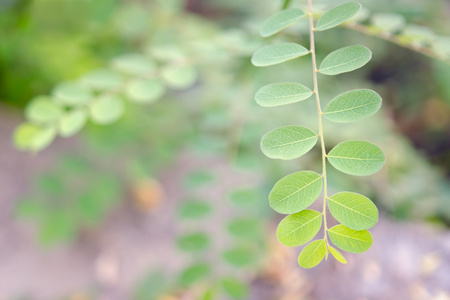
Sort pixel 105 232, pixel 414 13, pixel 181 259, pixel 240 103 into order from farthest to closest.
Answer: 1. pixel 414 13
2. pixel 105 232
3. pixel 181 259
4. pixel 240 103

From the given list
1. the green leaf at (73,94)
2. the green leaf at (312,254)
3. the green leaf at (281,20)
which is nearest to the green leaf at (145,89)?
the green leaf at (73,94)

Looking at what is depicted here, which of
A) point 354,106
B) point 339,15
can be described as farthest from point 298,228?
point 339,15

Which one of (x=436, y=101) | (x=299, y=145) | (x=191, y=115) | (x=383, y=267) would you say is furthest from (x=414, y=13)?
(x=299, y=145)

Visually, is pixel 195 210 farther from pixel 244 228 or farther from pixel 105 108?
pixel 105 108

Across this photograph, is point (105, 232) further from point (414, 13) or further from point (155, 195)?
point (414, 13)

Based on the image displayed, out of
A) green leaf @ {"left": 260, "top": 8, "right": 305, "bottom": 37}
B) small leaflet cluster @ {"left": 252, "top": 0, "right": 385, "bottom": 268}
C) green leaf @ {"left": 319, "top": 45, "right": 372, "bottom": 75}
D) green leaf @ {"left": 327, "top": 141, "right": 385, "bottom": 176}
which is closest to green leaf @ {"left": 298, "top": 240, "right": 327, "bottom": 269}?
small leaflet cluster @ {"left": 252, "top": 0, "right": 385, "bottom": 268}

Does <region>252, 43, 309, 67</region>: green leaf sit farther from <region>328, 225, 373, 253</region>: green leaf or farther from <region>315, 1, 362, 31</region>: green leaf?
<region>328, 225, 373, 253</region>: green leaf
